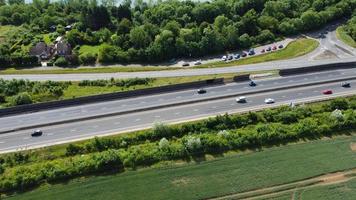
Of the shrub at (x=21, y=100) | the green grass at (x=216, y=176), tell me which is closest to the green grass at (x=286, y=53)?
the green grass at (x=216, y=176)

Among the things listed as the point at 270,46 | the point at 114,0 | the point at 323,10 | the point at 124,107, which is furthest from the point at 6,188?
the point at 323,10

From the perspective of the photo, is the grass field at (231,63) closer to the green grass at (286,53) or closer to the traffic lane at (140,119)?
the green grass at (286,53)

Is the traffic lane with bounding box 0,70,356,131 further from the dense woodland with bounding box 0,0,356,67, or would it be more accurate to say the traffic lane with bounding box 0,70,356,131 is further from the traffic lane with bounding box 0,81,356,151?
the dense woodland with bounding box 0,0,356,67

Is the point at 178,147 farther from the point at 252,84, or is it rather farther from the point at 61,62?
the point at 61,62

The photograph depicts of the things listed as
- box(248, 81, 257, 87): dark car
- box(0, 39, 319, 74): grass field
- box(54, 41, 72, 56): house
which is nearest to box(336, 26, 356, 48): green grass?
box(0, 39, 319, 74): grass field

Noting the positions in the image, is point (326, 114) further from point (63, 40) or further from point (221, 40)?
point (63, 40)

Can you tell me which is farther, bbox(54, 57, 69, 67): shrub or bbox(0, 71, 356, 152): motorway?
bbox(54, 57, 69, 67): shrub

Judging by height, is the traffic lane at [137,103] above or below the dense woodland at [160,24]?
below
